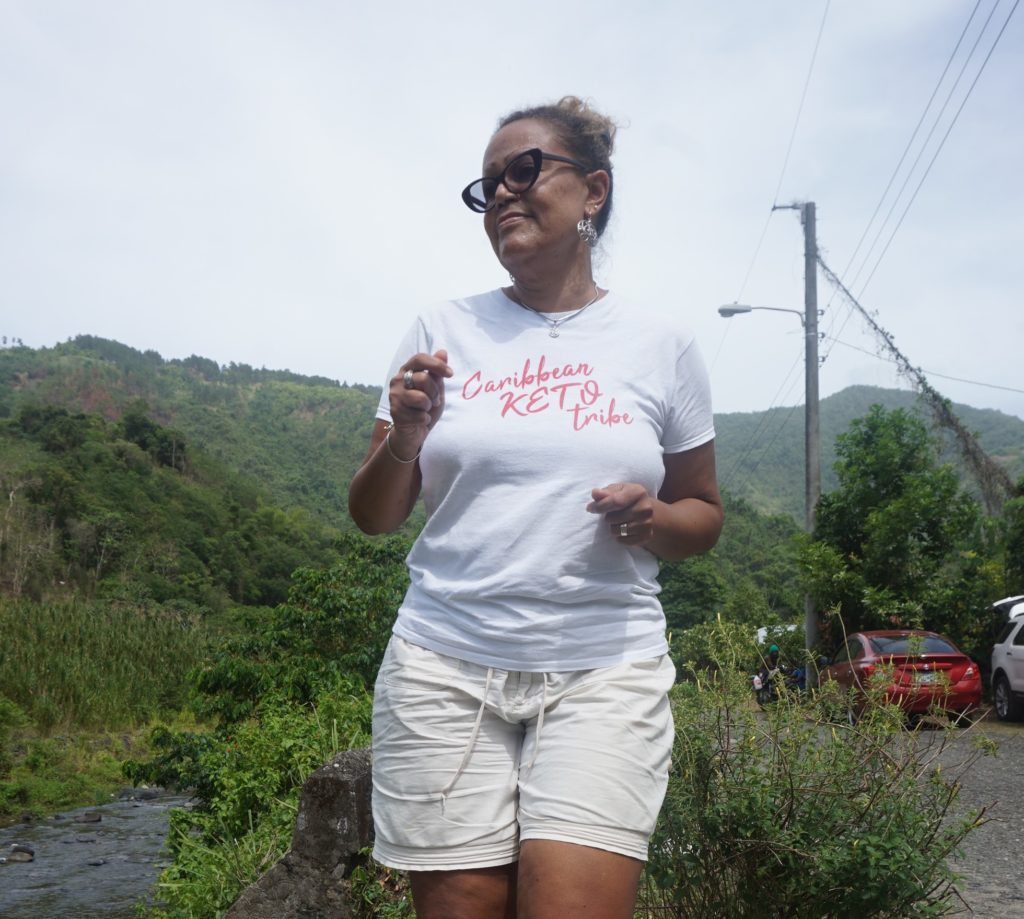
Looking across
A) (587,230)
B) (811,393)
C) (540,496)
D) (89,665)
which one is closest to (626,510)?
(540,496)

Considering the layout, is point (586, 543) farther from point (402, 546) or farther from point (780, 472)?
point (780, 472)

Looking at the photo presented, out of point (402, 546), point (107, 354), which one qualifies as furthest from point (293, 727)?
point (107, 354)

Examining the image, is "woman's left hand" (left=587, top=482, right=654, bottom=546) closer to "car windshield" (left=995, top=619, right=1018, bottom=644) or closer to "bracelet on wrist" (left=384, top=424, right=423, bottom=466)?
"bracelet on wrist" (left=384, top=424, right=423, bottom=466)

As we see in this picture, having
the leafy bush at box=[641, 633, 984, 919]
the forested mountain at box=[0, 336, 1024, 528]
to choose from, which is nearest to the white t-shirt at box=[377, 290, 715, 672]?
the leafy bush at box=[641, 633, 984, 919]

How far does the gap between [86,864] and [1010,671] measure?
10.4m

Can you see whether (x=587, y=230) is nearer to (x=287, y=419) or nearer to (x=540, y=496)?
(x=540, y=496)

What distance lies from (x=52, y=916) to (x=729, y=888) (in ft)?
24.6

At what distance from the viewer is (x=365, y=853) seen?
4184 mm

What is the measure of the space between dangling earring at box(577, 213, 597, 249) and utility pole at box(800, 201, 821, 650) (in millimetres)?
15413

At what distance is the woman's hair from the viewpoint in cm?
223

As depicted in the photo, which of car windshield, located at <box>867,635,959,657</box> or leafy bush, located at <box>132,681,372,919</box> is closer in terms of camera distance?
leafy bush, located at <box>132,681,372,919</box>

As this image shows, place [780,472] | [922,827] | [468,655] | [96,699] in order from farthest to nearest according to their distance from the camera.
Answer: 1. [780,472]
2. [96,699]
3. [922,827]
4. [468,655]

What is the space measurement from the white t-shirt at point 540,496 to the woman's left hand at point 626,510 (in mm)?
33

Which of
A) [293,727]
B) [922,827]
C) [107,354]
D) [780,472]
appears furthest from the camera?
[107,354]
